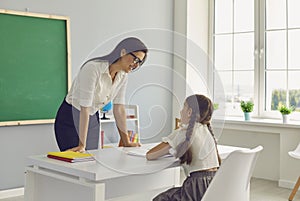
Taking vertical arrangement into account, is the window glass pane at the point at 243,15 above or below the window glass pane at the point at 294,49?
above

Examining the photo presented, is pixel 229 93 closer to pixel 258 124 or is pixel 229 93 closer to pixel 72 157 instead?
pixel 258 124

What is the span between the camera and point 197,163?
7.22 ft

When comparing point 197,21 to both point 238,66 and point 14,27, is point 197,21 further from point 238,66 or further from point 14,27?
point 14,27

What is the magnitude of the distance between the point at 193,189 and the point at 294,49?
3.08 metres

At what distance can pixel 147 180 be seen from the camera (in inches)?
102

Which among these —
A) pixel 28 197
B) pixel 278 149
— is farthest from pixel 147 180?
pixel 278 149

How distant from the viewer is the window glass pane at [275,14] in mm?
4820

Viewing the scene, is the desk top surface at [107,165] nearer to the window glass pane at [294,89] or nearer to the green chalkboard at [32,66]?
the green chalkboard at [32,66]

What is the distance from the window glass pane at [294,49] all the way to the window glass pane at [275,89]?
147 millimetres

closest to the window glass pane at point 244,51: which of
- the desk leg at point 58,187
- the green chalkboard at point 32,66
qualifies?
the green chalkboard at point 32,66

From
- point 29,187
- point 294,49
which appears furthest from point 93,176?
point 294,49

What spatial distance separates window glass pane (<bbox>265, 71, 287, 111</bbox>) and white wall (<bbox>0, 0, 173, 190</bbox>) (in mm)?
1139

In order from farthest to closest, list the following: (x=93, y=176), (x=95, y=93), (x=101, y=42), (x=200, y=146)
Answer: (x=101, y=42), (x=95, y=93), (x=200, y=146), (x=93, y=176)

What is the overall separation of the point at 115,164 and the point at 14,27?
2178 millimetres
